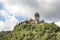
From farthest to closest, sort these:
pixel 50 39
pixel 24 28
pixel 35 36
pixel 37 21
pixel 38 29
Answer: pixel 37 21 < pixel 24 28 < pixel 38 29 < pixel 35 36 < pixel 50 39

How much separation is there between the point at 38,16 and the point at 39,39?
69679mm

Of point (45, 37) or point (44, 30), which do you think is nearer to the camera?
point (45, 37)

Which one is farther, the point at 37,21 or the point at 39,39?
the point at 37,21

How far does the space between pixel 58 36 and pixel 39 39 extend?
1041cm

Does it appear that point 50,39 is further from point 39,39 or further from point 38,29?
point 38,29

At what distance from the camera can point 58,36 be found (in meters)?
126

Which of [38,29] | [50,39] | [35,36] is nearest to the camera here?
[50,39]

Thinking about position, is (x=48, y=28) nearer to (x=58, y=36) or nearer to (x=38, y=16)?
(x=58, y=36)

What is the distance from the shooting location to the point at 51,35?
128m

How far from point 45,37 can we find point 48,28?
15935 mm

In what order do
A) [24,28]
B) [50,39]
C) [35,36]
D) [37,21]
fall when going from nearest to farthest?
[50,39], [35,36], [24,28], [37,21]

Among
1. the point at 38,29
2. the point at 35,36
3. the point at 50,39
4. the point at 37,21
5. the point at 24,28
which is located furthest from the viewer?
the point at 37,21

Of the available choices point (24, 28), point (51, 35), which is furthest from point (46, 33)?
point (24, 28)

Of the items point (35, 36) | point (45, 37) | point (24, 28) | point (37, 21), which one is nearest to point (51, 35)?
point (45, 37)
